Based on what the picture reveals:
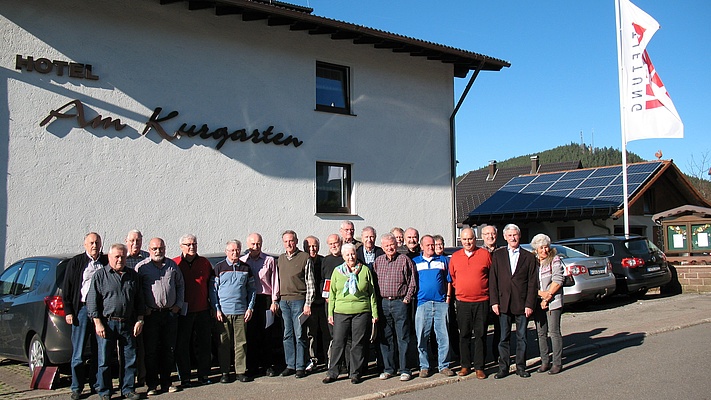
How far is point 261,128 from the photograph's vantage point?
13680 millimetres

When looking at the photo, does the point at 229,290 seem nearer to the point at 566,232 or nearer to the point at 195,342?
the point at 195,342

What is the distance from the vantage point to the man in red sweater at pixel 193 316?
25.6ft

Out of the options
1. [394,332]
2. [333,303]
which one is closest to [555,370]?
[394,332]

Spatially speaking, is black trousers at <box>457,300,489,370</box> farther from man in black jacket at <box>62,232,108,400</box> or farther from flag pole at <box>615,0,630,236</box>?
flag pole at <box>615,0,630,236</box>

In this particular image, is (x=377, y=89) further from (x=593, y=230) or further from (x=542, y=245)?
(x=593, y=230)

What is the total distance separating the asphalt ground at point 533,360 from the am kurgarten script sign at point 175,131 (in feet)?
13.5

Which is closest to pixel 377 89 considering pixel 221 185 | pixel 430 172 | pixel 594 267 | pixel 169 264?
pixel 430 172

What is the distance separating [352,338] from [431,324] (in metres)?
0.99

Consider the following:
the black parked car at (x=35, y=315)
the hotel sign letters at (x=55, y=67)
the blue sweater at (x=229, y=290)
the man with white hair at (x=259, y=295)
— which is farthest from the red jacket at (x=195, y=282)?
the hotel sign letters at (x=55, y=67)

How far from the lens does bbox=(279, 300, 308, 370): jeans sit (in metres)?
8.25

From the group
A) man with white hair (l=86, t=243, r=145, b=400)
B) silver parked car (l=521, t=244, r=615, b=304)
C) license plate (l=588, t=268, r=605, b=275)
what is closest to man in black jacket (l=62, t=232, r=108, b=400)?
man with white hair (l=86, t=243, r=145, b=400)

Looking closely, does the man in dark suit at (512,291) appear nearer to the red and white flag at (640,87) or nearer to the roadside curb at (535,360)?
the roadside curb at (535,360)

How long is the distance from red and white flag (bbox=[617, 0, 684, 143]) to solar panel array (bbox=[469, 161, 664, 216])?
5.22m

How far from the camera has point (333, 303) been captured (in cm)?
800
